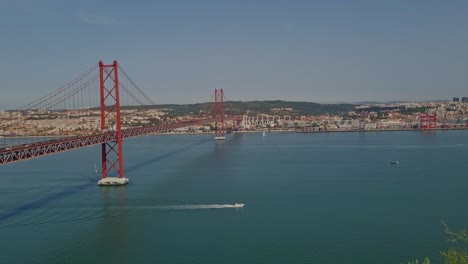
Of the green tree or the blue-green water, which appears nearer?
the green tree

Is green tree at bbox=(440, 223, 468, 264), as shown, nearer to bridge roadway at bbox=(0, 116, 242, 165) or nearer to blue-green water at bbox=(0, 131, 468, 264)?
blue-green water at bbox=(0, 131, 468, 264)

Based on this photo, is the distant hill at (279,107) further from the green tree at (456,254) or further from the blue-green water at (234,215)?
the green tree at (456,254)

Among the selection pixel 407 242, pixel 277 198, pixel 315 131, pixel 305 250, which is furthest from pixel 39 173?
pixel 315 131

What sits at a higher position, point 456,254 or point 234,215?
point 456,254

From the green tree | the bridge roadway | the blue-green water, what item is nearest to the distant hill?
the blue-green water

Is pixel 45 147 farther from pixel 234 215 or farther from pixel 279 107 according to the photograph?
pixel 279 107

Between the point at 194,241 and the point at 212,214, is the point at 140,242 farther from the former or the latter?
the point at 212,214

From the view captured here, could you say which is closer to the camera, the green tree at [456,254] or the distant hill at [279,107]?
the green tree at [456,254]

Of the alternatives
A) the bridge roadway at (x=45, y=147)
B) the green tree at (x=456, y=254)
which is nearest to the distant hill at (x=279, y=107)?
the bridge roadway at (x=45, y=147)

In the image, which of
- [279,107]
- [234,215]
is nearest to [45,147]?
[234,215]

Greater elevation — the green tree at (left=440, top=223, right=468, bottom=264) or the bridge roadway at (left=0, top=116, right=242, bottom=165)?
the bridge roadway at (left=0, top=116, right=242, bottom=165)
